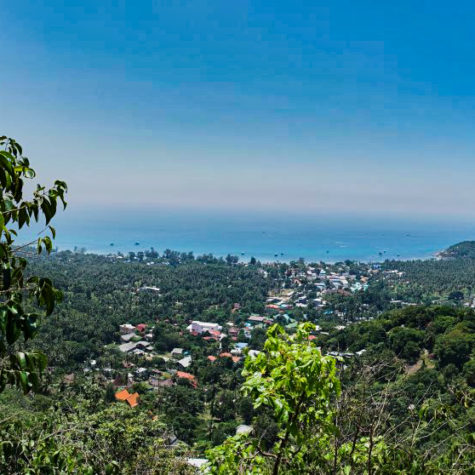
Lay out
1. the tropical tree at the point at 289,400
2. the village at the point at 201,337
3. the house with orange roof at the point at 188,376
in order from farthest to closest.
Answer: the village at the point at 201,337 < the house with orange roof at the point at 188,376 < the tropical tree at the point at 289,400

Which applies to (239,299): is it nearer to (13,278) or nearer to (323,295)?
(323,295)

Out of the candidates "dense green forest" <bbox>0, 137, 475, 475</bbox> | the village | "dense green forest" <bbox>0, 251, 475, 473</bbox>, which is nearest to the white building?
the village

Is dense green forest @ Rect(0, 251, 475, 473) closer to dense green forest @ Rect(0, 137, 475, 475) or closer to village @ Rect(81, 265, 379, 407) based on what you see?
dense green forest @ Rect(0, 137, 475, 475)

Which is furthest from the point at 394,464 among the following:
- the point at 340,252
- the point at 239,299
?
the point at 340,252

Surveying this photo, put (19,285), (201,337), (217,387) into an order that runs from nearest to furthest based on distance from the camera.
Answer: (19,285) < (217,387) < (201,337)

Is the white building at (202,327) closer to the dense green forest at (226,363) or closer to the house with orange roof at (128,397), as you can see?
the dense green forest at (226,363)

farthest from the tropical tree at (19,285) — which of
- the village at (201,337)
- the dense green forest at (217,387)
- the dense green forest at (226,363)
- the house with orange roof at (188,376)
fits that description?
the house with orange roof at (188,376)

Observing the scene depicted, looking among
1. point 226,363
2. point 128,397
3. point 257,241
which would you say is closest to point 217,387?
point 226,363

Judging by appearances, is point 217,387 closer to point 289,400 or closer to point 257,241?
point 289,400

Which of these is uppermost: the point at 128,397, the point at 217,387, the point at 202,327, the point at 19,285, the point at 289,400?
the point at 19,285
